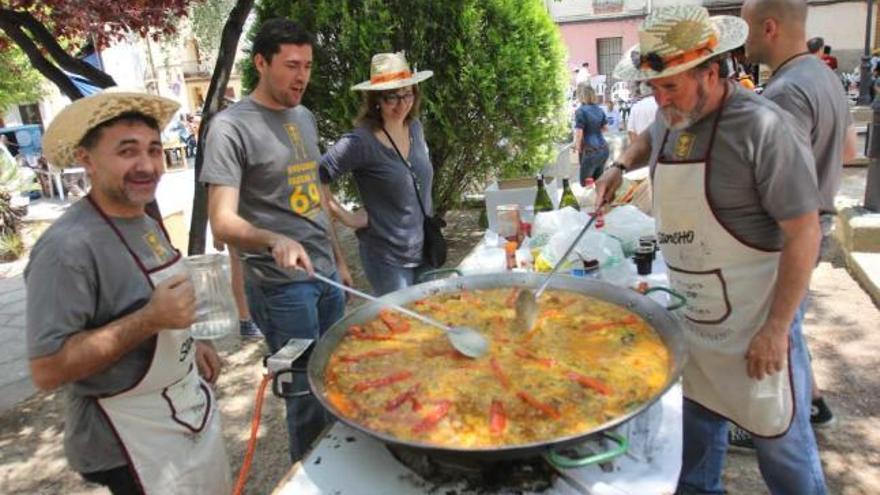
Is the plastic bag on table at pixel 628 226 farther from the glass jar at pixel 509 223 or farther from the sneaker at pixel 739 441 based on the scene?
the sneaker at pixel 739 441

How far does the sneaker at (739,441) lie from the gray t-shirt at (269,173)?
2.37 metres

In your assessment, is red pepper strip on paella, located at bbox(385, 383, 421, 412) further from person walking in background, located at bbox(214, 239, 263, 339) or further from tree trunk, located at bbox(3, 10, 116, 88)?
tree trunk, located at bbox(3, 10, 116, 88)

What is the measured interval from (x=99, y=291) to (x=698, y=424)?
7.44ft

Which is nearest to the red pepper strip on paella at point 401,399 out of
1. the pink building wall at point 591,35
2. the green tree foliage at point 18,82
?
the green tree foliage at point 18,82

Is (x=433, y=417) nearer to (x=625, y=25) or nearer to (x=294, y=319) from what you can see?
(x=294, y=319)

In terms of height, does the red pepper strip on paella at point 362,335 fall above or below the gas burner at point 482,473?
above

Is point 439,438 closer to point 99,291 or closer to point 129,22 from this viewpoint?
point 99,291

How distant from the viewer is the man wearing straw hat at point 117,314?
175 centimetres

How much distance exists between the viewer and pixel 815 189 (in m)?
1.96

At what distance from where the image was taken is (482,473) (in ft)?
5.36

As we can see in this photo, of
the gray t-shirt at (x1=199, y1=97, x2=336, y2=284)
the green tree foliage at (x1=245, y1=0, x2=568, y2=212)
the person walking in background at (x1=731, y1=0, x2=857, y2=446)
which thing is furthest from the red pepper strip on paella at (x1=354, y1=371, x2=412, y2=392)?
the green tree foliage at (x1=245, y1=0, x2=568, y2=212)

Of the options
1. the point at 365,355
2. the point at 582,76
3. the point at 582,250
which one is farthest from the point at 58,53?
the point at 582,76

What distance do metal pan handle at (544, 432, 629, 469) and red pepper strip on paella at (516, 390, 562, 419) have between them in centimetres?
14

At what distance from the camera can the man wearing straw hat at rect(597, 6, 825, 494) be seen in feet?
6.48
